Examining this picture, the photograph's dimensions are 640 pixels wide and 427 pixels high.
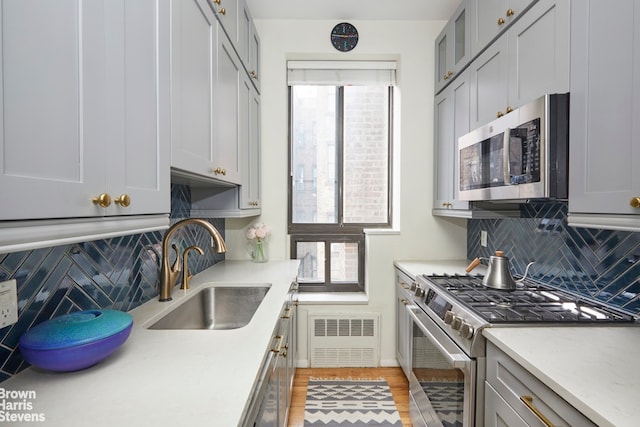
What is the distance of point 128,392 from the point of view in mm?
772

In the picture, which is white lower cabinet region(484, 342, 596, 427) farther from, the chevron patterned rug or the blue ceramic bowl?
the blue ceramic bowl

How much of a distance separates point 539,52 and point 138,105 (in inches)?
63.5

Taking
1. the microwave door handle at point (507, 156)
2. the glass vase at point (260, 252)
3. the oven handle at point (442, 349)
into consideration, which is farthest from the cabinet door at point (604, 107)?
the glass vase at point (260, 252)

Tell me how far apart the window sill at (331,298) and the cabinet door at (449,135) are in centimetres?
100

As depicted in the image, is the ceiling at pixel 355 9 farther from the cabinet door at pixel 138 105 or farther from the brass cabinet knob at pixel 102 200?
the brass cabinet knob at pixel 102 200

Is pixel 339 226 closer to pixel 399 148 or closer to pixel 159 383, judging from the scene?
pixel 399 148

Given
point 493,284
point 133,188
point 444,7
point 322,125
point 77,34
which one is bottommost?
point 493,284

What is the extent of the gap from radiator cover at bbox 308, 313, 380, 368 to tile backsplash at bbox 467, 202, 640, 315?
1174mm

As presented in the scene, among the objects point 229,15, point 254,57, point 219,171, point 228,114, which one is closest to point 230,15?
Result: point 229,15

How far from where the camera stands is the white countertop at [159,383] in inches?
27.1

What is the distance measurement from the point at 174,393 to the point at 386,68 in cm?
284

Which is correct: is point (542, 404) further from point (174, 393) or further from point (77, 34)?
point (77, 34)

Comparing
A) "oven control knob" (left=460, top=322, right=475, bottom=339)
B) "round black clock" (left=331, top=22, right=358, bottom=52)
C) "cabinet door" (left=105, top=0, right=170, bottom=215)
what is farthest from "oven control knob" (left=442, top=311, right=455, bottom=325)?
"round black clock" (left=331, top=22, right=358, bottom=52)

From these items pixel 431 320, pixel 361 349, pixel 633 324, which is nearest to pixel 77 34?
pixel 431 320
